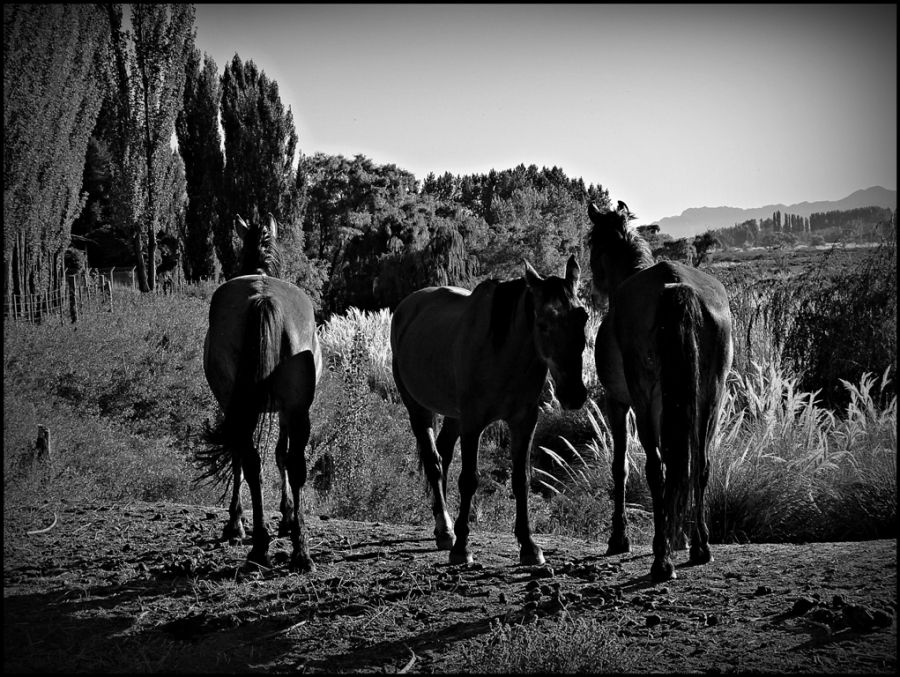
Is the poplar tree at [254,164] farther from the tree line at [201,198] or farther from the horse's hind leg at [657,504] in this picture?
the horse's hind leg at [657,504]

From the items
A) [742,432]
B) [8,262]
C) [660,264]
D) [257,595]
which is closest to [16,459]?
[8,262]

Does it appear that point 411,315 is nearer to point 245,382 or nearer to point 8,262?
point 245,382

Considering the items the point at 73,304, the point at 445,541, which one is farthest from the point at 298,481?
the point at 73,304

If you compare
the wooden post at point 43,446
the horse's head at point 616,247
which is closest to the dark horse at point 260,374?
the horse's head at point 616,247

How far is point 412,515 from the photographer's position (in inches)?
289

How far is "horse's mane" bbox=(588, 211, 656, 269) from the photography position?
16.9 feet

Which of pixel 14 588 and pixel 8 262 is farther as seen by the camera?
pixel 8 262

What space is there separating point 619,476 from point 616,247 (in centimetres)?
172

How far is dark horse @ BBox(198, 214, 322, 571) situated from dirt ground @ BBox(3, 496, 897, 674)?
526 mm

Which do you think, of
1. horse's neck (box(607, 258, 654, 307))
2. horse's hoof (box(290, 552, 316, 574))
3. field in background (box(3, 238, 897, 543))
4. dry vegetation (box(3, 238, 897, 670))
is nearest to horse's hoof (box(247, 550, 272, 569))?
horse's hoof (box(290, 552, 316, 574))

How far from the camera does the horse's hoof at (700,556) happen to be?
4508 millimetres

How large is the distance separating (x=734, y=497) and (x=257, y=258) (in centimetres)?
441

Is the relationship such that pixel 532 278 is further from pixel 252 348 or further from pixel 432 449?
pixel 432 449

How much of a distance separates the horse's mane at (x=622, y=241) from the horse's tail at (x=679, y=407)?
47.6 inches
